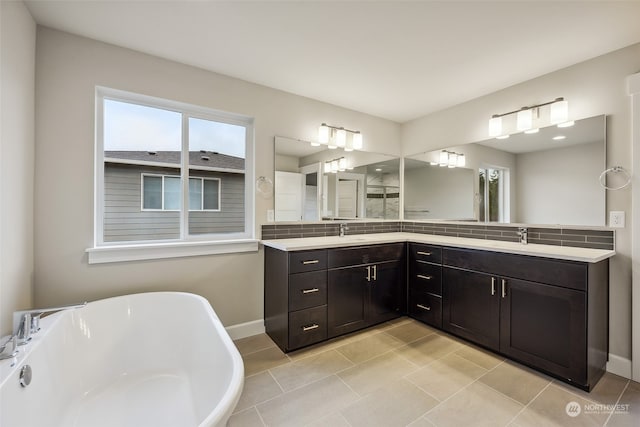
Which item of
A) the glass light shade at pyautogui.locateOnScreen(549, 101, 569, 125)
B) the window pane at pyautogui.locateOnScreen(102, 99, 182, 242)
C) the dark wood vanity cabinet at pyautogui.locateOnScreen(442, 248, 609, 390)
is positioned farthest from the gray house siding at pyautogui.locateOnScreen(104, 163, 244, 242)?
the glass light shade at pyautogui.locateOnScreen(549, 101, 569, 125)

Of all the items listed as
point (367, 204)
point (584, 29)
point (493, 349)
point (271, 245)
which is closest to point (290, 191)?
point (271, 245)

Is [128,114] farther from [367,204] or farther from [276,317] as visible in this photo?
[367,204]

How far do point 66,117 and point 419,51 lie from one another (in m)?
2.65

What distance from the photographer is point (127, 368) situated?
6.01 ft

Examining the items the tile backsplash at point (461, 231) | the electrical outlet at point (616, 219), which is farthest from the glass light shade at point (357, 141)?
the electrical outlet at point (616, 219)

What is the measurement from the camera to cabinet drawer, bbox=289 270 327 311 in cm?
225

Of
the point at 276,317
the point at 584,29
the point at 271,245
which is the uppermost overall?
the point at 584,29

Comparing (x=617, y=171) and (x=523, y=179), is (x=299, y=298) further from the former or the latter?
(x=617, y=171)

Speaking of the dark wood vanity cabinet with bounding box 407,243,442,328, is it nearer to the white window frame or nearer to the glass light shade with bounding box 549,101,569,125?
the glass light shade with bounding box 549,101,569,125

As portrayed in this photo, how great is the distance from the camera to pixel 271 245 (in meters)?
2.49

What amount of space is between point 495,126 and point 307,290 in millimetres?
2468

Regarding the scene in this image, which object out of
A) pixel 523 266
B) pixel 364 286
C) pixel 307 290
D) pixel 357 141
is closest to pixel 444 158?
pixel 357 141

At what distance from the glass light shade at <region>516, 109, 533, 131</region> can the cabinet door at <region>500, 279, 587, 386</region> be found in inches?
57.0

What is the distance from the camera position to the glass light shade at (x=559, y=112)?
2.27 meters
